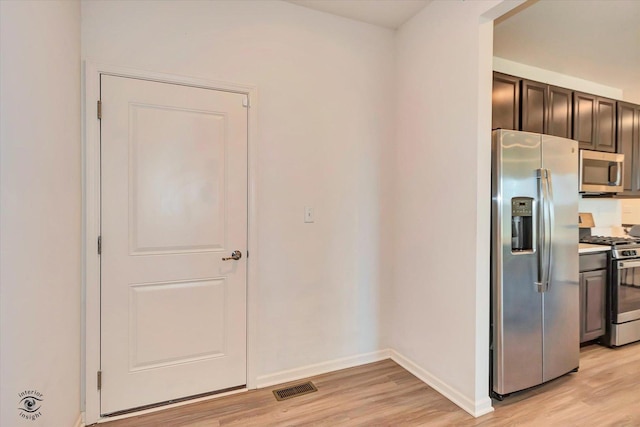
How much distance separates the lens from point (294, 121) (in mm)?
2521

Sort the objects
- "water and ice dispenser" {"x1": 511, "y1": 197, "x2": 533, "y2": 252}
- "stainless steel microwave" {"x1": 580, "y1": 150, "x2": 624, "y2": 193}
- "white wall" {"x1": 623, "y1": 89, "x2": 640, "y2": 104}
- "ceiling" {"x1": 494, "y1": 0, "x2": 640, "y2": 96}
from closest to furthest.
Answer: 1. "water and ice dispenser" {"x1": 511, "y1": 197, "x2": 533, "y2": 252}
2. "ceiling" {"x1": 494, "y1": 0, "x2": 640, "y2": 96}
3. "stainless steel microwave" {"x1": 580, "y1": 150, "x2": 624, "y2": 193}
4. "white wall" {"x1": 623, "y1": 89, "x2": 640, "y2": 104}

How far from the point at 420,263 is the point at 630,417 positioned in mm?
1548

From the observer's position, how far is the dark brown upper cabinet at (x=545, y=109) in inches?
108

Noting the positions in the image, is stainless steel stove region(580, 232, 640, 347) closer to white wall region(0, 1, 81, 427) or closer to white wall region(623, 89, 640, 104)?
white wall region(623, 89, 640, 104)

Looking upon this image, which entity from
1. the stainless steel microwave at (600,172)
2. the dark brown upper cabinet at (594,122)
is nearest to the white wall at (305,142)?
the dark brown upper cabinet at (594,122)

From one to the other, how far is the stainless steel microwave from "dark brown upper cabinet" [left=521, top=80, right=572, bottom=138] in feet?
1.48

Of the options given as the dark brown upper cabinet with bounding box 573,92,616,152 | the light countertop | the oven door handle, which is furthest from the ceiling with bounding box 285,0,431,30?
the oven door handle

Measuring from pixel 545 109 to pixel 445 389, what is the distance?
2450mm

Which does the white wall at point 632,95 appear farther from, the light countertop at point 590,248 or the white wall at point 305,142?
the white wall at point 305,142

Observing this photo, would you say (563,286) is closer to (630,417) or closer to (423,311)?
(630,417)

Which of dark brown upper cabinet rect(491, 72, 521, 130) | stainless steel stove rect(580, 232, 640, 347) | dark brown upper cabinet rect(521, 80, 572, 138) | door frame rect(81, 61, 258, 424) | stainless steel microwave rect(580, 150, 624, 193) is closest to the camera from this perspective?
door frame rect(81, 61, 258, 424)

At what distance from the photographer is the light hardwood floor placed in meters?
2.05

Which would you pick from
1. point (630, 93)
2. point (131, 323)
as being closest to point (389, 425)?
point (131, 323)

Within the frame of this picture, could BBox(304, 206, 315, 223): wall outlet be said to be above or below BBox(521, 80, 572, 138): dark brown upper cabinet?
below
